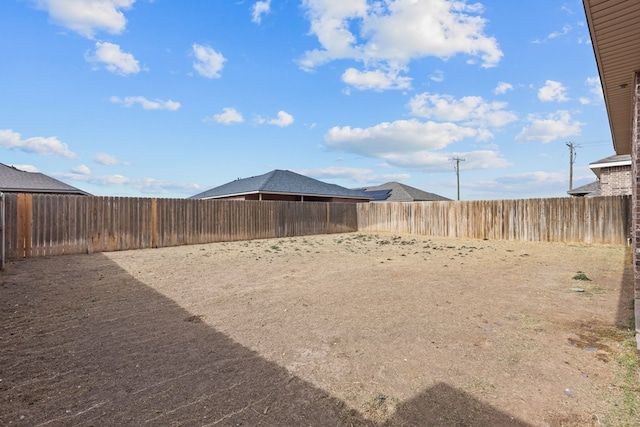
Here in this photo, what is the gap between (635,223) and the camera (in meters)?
3.43

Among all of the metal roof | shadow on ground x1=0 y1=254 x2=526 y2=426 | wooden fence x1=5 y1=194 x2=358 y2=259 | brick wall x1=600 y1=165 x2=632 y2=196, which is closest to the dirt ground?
shadow on ground x1=0 y1=254 x2=526 y2=426

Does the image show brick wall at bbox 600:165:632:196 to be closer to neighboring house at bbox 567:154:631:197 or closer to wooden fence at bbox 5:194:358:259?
neighboring house at bbox 567:154:631:197

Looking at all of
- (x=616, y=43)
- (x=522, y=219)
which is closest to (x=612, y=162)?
(x=522, y=219)

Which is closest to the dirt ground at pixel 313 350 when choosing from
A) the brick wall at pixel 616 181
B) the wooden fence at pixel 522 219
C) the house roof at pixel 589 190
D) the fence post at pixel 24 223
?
the fence post at pixel 24 223

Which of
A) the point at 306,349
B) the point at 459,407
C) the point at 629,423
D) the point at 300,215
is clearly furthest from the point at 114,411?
the point at 300,215

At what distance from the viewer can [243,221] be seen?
13805mm

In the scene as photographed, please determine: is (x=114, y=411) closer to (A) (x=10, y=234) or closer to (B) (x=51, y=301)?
(B) (x=51, y=301)

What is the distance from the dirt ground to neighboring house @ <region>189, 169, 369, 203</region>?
44.3 feet

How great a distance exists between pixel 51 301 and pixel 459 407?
5153 mm

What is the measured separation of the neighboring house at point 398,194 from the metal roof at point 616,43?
22.5m

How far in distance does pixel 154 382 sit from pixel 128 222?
9580 millimetres

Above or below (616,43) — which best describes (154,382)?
below

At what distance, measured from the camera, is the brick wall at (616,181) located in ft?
46.8

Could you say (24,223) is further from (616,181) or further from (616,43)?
(616,181)
